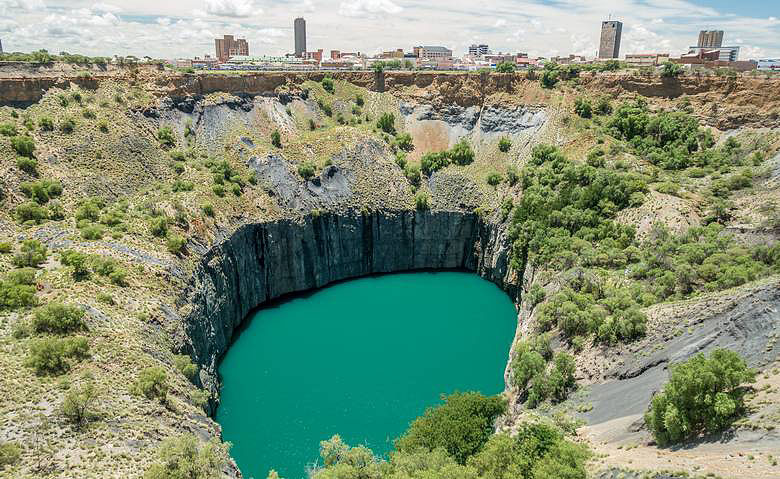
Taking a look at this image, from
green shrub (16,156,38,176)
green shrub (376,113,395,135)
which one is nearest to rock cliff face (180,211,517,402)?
green shrub (376,113,395,135)

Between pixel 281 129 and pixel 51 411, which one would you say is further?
pixel 281 129

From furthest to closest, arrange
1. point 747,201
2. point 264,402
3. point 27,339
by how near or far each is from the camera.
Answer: point 747,201
point 264,402
point 27,339

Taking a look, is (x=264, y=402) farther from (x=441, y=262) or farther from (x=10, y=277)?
(x=441, y=262)

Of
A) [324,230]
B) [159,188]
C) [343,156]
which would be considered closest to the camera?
[159,188]

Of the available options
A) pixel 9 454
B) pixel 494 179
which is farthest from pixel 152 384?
pixel 494 179

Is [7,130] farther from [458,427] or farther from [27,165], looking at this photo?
[458,427]

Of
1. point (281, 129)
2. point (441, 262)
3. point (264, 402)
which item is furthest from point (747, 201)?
point (281, 129)

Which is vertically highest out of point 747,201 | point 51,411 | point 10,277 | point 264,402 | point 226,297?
point 747,201
